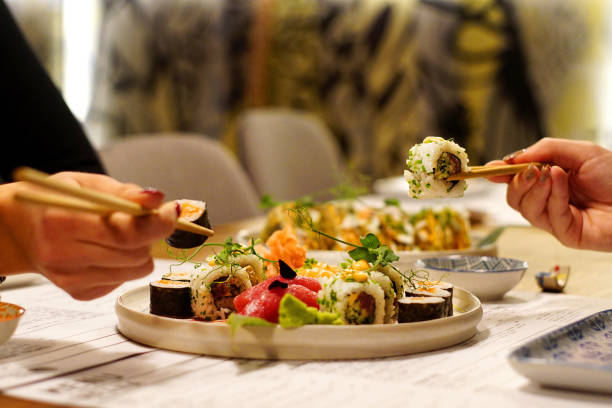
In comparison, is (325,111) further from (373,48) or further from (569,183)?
(569,183)

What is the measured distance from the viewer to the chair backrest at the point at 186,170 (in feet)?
9.08

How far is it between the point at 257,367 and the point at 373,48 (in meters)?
4.71

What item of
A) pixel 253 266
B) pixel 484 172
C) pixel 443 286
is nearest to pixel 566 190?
pixel 484 172

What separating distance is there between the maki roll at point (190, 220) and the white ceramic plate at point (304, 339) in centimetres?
14

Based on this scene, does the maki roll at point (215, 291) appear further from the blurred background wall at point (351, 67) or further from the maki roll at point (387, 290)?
the blurred background wall at point (351, 67)

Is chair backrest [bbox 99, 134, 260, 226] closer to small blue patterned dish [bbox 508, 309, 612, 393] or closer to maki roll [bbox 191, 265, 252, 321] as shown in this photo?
maki roll [bbox 191, 265, 252, 321]

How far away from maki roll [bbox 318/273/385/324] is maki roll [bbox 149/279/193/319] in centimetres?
22

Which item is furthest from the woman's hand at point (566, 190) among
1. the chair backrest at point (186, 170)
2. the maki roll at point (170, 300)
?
the chair backrest at point (186, 170)

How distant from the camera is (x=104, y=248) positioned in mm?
915

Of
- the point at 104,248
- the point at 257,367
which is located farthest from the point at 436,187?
the point at 104,248

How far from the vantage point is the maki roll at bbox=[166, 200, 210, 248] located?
110cm

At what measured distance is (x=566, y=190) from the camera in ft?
4.83

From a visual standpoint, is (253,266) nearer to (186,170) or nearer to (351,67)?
(186,170)

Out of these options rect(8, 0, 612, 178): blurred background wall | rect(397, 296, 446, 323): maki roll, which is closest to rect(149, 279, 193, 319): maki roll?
rect(397, 296, 446, 323): maki roll
